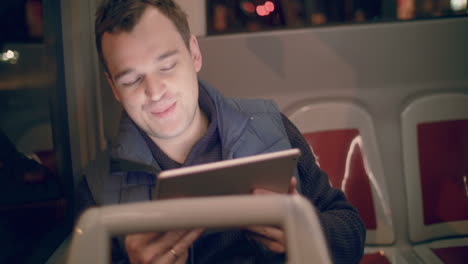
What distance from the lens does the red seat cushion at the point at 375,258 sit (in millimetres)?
2057

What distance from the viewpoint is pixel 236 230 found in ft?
4.68

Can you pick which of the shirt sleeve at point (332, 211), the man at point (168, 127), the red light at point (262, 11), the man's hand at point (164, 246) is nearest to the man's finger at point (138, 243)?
the man's hand at point (164, 246)

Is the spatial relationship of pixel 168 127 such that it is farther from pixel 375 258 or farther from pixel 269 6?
pixel 375 258

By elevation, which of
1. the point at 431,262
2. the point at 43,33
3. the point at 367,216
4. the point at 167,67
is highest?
the point at 43,33

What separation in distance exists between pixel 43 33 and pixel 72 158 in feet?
1.83

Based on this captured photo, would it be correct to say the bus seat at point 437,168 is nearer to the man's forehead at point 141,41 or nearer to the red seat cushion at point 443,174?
the red seat cushion at point 443,174

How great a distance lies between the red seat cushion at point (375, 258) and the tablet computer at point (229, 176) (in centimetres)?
119

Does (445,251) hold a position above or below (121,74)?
below

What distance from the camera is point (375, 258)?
2.09m

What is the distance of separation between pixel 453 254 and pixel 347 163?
2.22ft

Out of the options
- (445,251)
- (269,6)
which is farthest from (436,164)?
(269,6)

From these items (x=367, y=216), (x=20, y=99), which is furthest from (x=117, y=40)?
(x=367, y=216)

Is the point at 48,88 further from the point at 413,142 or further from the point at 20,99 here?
the point at 413,142

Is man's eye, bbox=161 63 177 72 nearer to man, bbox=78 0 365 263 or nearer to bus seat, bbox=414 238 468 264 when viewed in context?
man, bbox=78 0 365 263
